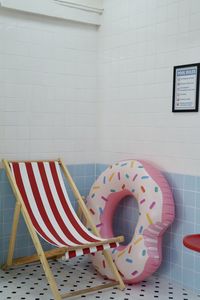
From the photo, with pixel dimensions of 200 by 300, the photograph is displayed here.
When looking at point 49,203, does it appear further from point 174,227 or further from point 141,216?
point 174,227

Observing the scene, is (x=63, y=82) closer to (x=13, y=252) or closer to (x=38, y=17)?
(x=38, y=17)

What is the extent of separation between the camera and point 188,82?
12.3 ft

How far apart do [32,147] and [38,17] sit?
47.0 inches

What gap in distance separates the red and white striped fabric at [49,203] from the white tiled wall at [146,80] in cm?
68

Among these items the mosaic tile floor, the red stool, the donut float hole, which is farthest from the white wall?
the red stool

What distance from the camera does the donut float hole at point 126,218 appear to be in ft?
14.0

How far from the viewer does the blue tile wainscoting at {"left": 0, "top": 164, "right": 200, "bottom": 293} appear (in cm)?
371

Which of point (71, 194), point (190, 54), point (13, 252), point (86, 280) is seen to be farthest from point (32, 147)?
point (190, 54)

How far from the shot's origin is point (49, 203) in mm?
4066

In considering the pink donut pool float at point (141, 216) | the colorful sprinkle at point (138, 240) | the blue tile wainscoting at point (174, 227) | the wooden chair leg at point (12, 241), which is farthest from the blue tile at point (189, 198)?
the wooden chair leg at point (12, 241)

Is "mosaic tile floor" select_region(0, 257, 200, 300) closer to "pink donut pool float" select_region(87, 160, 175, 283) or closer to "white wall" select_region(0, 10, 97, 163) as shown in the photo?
"pink donut pool float" select_region(87, 160, 175, 283)

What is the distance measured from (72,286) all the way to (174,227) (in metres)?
0.95

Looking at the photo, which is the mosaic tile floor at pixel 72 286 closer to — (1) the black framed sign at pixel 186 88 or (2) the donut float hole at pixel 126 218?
(2) the donut float hole at pixel 126 218

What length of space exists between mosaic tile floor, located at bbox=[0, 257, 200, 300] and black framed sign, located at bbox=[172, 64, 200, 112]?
143 centimetres
